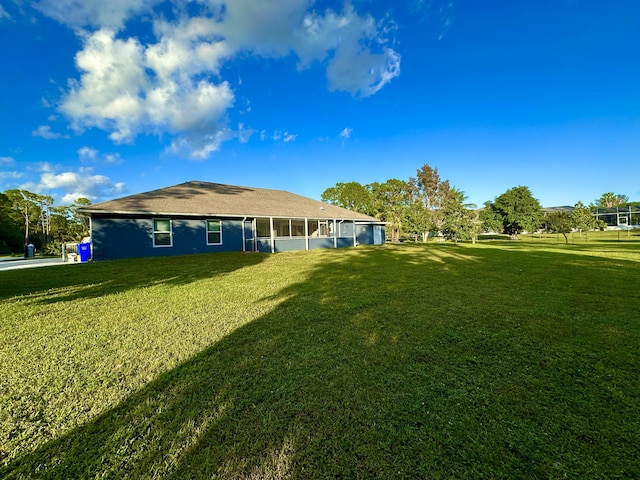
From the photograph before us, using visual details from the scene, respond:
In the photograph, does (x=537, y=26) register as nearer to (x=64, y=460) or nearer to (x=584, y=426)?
(x=584, y=426)

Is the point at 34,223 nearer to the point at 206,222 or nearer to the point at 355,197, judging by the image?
the point at 206,222

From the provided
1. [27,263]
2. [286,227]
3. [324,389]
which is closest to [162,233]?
[27,263]

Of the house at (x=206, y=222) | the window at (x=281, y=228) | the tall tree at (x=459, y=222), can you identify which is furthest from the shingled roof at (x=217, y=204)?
the tall tree at (x=459, y=222)

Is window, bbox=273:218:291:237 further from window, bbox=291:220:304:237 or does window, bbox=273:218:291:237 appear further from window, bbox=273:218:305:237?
window, bbox=291:220:304:237

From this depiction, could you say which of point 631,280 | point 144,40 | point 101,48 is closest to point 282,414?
point 631,280

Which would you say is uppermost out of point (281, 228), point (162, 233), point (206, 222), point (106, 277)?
point (206, 222)

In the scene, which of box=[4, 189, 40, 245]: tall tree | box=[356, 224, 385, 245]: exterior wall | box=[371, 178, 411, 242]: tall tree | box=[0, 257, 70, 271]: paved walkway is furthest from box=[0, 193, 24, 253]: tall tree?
box=[371, 178, 411, 242]: tall tree

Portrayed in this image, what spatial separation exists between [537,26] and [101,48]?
2054 cm

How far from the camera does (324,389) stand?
234 cm

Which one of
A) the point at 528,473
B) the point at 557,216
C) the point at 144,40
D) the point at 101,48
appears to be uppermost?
the point at 144,40

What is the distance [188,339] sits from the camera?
3494 mm

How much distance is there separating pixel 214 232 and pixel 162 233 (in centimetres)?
259

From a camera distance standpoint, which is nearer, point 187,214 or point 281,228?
point 187,214

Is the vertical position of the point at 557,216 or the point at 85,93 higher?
the point at 85,93
